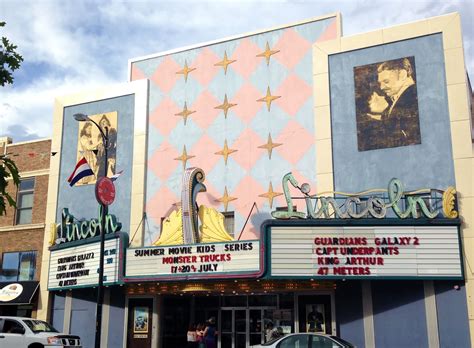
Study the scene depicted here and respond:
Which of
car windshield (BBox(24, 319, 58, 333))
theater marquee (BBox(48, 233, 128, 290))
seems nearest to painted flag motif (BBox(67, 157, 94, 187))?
theater marquee (BBox(48, 233, 128, 290))

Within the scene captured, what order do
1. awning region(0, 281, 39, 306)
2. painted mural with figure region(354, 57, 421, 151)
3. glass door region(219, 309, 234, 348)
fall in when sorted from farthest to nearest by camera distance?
awning region(0, 281, 39, 306) < glass door region(219, 309, 234, 348) < painted mural with figure region(354, 57, 421, 151)

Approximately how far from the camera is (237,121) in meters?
26.4

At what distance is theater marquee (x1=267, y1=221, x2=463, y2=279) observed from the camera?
20.9 meters

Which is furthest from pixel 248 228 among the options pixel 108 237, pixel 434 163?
pixel 434 163

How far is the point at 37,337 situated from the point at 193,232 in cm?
700

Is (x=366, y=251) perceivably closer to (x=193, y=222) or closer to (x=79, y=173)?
(x=193, y=222)

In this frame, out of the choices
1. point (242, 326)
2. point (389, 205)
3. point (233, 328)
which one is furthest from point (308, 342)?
point (233, 328)

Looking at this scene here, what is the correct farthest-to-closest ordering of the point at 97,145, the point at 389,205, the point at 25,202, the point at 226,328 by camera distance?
1. the point at 25,202
2. the point at 97,145
3. the point at 226,328
4. the point at 389,205

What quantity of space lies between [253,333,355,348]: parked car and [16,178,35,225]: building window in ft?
60.8

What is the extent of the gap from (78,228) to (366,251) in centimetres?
1333

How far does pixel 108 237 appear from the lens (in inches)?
1007

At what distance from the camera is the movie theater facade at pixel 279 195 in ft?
70.0

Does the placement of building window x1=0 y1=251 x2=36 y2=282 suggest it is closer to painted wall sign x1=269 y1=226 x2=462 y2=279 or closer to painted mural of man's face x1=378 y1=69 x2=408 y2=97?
painted wall sign x1=269 y1=226 x2=462 y2=279

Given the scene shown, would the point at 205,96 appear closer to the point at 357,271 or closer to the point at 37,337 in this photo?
the point at 357,271
